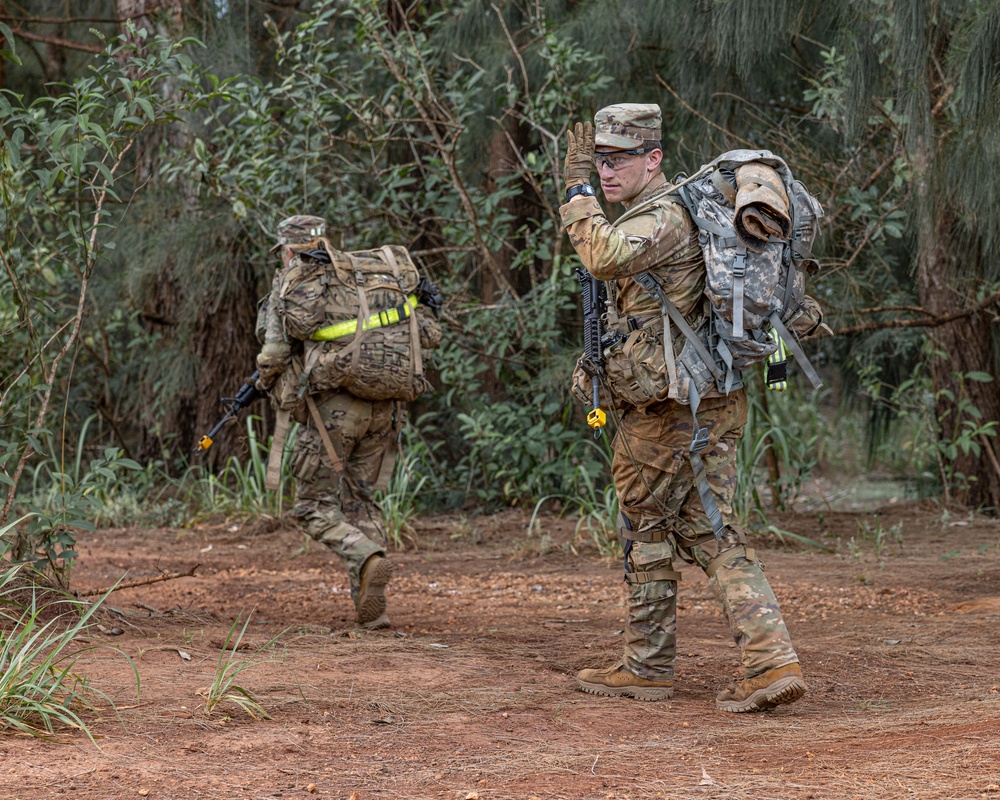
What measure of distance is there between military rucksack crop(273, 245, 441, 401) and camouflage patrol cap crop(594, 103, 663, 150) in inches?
69.8

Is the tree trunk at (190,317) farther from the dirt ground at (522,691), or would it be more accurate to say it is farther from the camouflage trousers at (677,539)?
the camouflage trousers at (677,539)

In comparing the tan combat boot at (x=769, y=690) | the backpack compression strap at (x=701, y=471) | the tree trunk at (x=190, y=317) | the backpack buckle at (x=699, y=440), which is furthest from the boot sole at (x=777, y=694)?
the tree trunk at (x=190, y=317)

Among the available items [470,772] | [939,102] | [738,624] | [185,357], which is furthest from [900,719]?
[185,357]

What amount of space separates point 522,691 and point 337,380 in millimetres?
1897

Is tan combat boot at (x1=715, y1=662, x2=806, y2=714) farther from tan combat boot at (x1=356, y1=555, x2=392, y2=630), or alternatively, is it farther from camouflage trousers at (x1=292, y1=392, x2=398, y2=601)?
camouflage trousers at (x1=292, y1=392, x2=398, y2=601)

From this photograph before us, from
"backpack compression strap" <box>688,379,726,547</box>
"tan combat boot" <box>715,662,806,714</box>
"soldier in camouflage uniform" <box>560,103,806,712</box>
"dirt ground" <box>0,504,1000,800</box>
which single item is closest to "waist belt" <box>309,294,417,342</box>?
"dirt ground" <box>0,504,1000,800</box>

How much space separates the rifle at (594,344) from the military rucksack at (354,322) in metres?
1.50

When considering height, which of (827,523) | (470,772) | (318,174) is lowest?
(827,523)

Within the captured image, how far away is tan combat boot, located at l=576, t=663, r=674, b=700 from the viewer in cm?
396

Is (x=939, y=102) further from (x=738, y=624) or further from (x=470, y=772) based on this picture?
(x=470, y=772)

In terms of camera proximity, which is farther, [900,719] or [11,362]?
[11,362]

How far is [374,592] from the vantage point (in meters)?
5.16

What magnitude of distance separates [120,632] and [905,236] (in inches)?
224

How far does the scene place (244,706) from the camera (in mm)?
3463
